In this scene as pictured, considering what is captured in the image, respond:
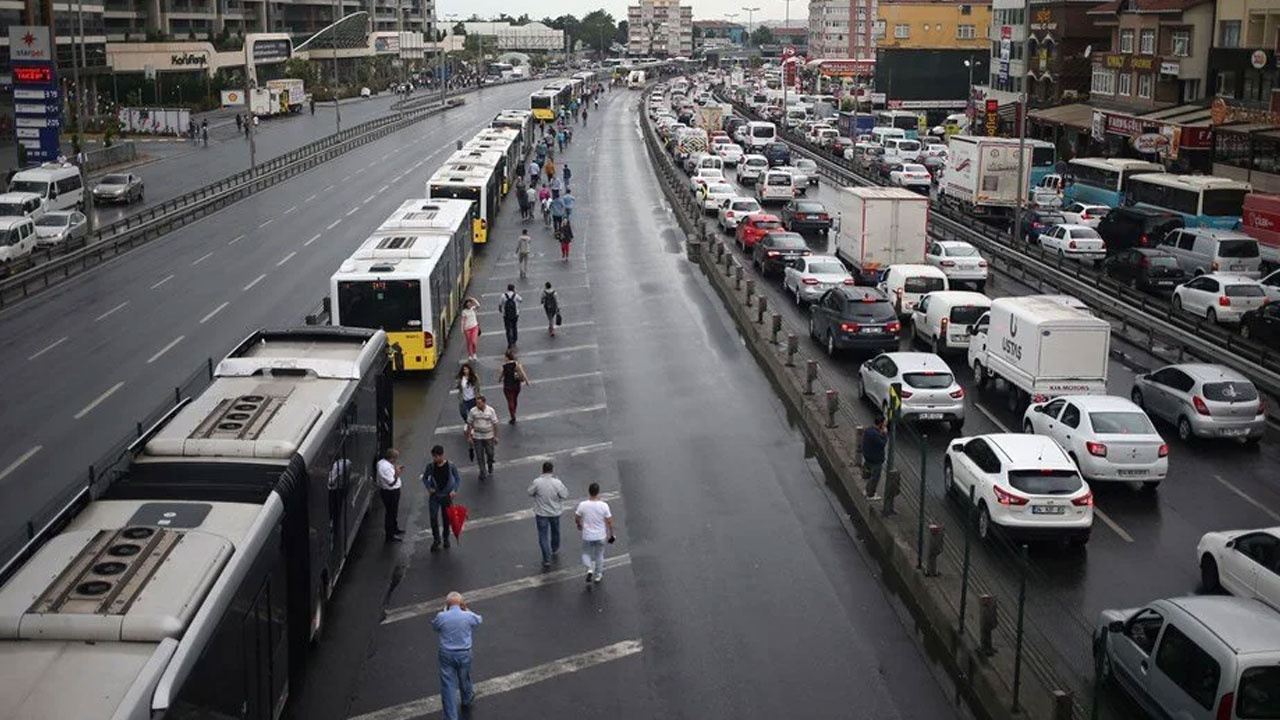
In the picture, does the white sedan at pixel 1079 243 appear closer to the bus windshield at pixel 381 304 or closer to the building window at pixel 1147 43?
the bus windshield at pixel 381 304

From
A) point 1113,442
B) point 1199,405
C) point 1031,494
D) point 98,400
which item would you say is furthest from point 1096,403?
point 98,400

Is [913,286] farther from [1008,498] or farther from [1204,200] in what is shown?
[1204,200]

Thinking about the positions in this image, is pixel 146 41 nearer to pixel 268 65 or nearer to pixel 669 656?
pixel 268 65

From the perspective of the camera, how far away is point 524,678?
14.5 metres

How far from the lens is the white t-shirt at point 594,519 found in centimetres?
1652

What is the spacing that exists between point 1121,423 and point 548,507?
9.57 m

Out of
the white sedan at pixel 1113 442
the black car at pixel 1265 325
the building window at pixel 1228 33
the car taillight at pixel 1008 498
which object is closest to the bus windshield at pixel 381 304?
the white sedan at pixel 1113 442

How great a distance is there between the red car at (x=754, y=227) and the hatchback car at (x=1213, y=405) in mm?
21674

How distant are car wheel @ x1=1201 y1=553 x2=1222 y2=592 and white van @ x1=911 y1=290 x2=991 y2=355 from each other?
13348mm

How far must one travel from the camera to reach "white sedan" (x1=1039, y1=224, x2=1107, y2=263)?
45.3 metres

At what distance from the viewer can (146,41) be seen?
115250 mm

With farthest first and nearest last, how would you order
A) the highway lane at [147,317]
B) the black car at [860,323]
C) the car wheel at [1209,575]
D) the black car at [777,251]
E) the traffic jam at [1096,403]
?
the black car at [777,251], the black car at [860,323], the highway lane at [147,317], the car wheel at [1209,575], the traffic jam at [1096,403]

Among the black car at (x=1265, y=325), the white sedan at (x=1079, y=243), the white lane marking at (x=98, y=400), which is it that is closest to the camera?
the white lane marking at (x=98, y=400)

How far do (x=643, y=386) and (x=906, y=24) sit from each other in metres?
149
